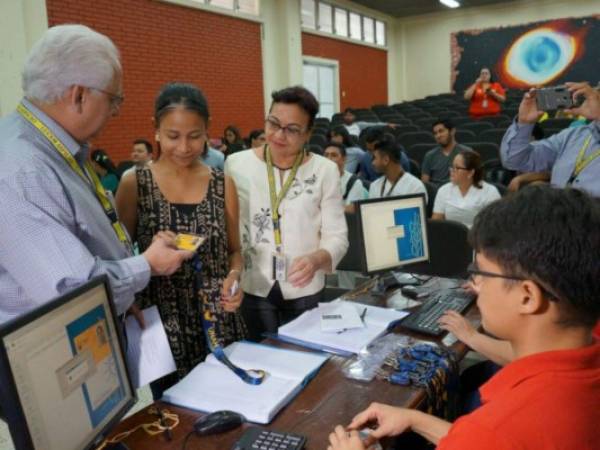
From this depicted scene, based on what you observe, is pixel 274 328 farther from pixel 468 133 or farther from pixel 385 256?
pixel 468 133

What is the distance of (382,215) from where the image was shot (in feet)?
7.20

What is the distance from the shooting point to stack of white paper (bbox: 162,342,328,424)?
4.06 feet

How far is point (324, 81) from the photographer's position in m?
12.6

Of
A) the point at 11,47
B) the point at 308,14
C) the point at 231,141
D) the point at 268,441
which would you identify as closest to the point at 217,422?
the point at 268,441

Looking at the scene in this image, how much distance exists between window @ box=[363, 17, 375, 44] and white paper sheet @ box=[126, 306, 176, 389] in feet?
46.8

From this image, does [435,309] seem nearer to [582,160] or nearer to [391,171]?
[582,160]

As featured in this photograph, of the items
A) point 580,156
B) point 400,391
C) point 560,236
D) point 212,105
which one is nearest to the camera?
point 560,236

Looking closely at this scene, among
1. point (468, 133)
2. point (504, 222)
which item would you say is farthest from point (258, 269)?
point (468, 133)

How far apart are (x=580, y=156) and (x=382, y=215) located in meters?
0.95

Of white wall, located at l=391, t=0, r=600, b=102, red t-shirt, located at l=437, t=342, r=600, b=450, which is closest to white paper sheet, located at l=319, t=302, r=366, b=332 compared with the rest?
red t-shirt, located at l=437, t=342, r=600, b=450

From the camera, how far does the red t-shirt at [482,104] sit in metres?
8.95

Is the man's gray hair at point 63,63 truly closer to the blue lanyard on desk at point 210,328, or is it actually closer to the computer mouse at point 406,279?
the blue lanyard on desk at point 210,328

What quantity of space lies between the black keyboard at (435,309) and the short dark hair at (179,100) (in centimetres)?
95

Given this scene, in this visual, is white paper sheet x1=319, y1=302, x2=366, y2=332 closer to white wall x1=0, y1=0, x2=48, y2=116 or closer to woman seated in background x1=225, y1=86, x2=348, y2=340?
woman seated in background x1=225, y1=86, x2=348, y2=340
